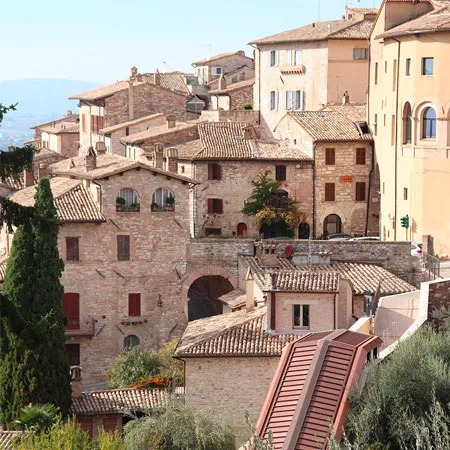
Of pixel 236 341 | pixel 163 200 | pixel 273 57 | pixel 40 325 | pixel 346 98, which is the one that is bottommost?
pixel 236 341

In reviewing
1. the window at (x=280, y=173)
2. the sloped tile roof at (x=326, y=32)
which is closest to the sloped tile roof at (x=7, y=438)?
the window at (x=280, y=173)

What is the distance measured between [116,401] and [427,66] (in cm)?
2149

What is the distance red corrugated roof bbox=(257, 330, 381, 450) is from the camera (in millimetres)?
22188

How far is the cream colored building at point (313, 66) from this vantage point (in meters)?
67.4

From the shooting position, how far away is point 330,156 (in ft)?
191

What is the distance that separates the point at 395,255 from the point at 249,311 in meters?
8.24

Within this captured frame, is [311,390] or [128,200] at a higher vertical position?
[128,200]

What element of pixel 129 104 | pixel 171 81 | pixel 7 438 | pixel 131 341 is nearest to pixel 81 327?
pixel 131 341

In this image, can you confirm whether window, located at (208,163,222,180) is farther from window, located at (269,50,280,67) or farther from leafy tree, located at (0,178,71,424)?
leafy tree, located at (0,178,71,424)

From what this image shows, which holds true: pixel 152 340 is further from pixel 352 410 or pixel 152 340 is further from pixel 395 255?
pixel 352 410

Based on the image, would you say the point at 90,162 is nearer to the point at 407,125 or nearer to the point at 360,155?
the point at 407,125

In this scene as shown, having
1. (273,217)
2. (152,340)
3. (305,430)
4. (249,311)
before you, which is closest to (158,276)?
(152,340)

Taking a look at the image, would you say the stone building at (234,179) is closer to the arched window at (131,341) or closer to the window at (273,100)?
the arched window at (131,341)

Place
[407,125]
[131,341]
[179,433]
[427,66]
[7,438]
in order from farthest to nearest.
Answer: [407,125] → [427,66] → [131,341] → [179,433] → [7,438]
